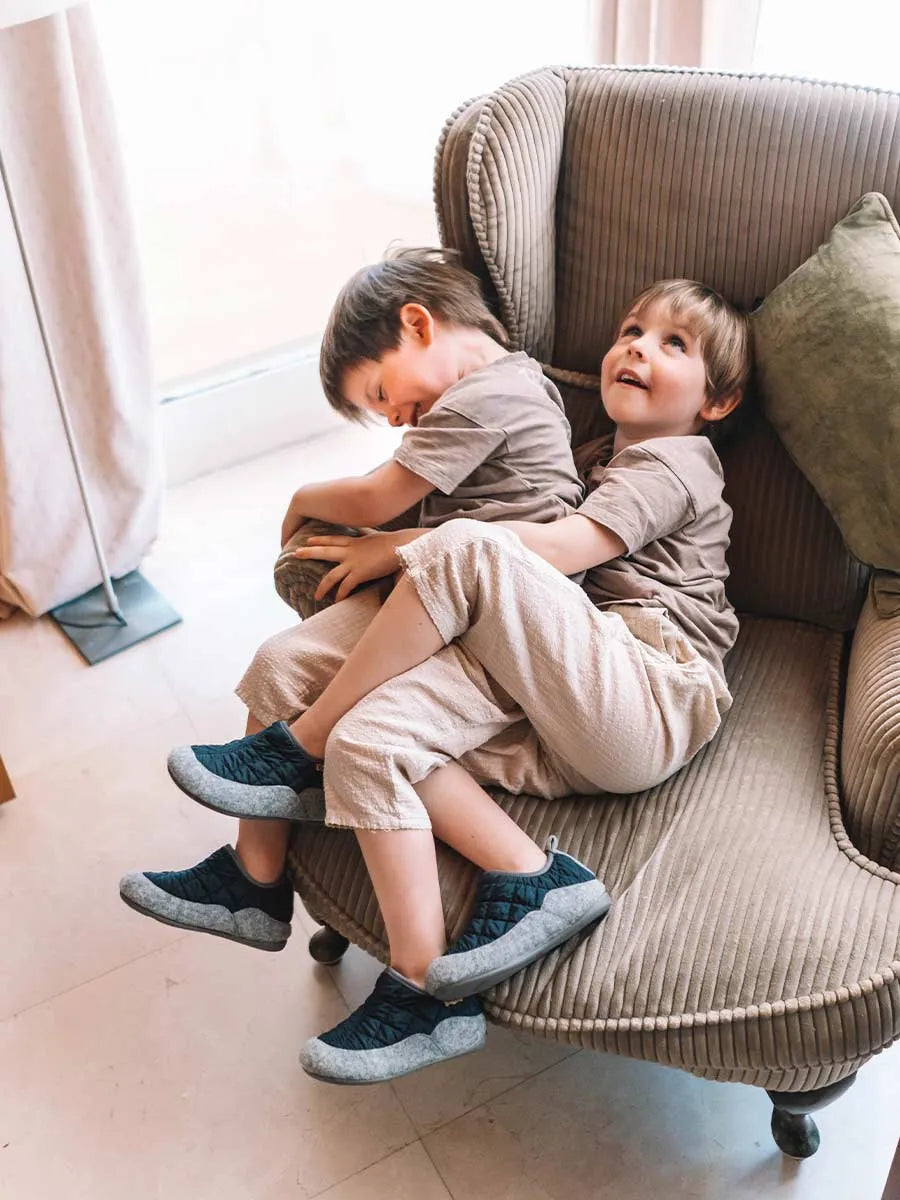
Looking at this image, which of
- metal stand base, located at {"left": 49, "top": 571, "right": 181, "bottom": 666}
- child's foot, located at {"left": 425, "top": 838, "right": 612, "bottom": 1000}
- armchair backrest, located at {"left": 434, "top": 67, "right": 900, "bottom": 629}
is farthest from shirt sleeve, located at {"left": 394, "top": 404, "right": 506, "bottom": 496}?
metal stand base, located at {"left": 49, "top": 571, "right": 181, "bottom": 666}

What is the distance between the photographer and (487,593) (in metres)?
1.24

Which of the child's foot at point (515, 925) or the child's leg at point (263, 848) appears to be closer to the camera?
the child's foot at point (515, 925)

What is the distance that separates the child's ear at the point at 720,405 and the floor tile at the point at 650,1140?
0.83 metres

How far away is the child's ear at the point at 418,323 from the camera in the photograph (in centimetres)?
147

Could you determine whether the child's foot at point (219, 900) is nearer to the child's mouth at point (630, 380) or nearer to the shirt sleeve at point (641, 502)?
the shirt sleeve at point (641, 502)

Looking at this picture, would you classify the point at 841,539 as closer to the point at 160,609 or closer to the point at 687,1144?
the point at 687,1144

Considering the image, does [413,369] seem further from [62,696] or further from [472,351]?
[62,696]

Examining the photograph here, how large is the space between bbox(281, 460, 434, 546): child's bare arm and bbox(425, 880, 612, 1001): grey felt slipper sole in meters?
0.52

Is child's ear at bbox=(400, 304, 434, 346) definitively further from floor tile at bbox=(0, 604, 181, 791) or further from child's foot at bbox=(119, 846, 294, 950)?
floor tile at bbox=(0, 604, 181, 791)

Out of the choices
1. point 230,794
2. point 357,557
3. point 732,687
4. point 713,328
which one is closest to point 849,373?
point 713,328

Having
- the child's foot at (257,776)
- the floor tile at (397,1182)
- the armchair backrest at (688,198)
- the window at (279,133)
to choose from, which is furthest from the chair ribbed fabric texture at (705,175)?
the floor tile at (397,1182)

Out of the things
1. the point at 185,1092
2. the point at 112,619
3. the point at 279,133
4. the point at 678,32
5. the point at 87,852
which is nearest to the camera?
the point at 185,1092

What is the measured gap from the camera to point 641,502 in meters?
1.36

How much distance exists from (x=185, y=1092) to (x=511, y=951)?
Answer: 0.59 meters
